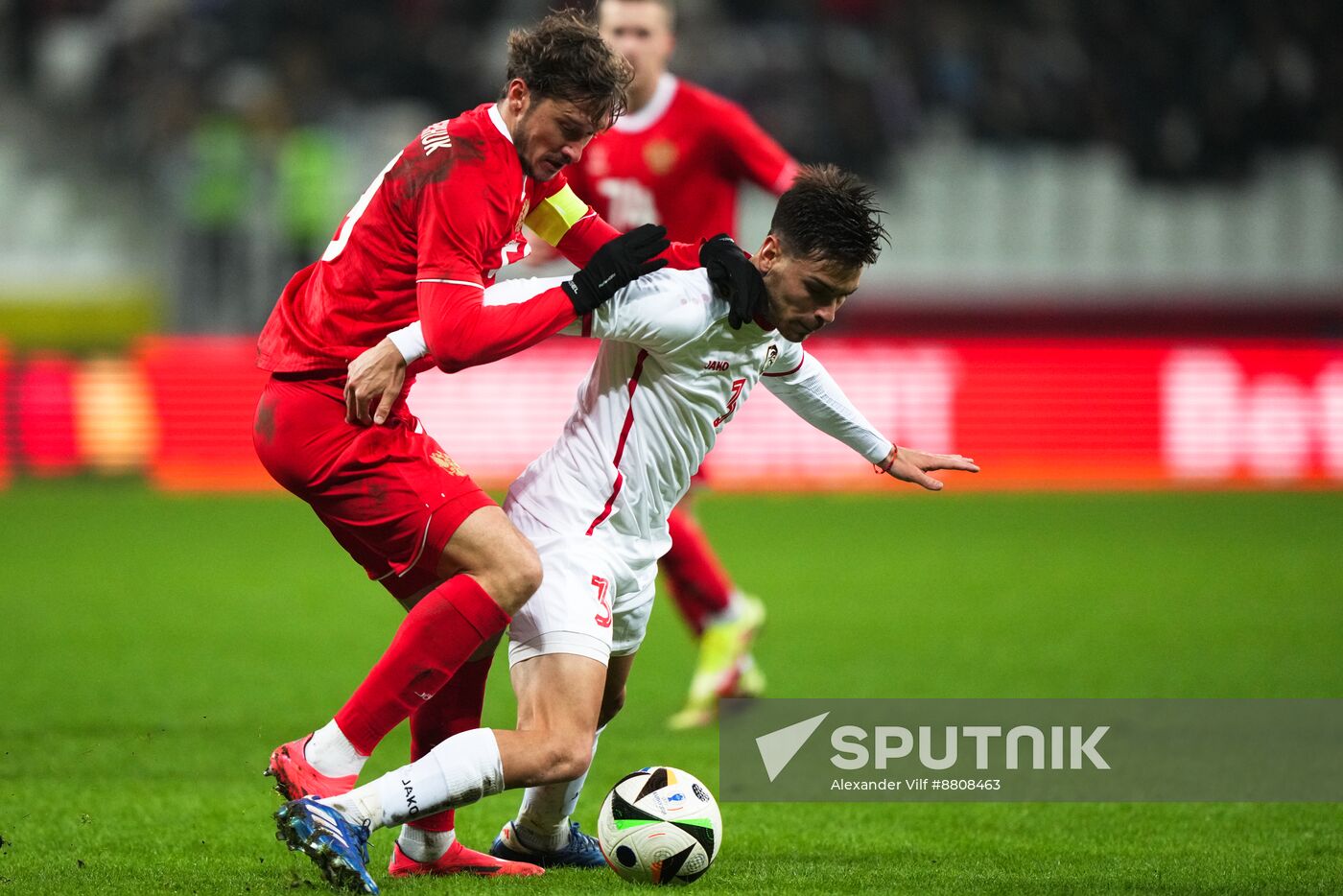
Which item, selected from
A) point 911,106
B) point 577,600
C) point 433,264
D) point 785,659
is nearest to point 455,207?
point 433,264

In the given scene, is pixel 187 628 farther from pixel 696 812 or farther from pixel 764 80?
pixel 764 80

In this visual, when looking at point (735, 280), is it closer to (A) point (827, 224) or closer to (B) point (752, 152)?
(A) point (827, 224)

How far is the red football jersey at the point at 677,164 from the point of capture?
21.5 feet

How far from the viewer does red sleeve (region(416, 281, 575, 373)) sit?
3785mm

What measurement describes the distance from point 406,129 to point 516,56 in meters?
13.5

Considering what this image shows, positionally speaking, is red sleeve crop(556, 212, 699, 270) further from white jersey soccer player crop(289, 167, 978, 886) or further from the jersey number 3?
the jersey number 3

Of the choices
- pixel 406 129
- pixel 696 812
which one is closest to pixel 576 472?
pixel 696 812

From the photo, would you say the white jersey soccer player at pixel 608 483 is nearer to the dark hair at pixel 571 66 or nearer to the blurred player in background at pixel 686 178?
the dark hair at pixel 571 66

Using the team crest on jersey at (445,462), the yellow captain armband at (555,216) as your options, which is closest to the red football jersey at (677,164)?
the yellow captain armband at (555,216)

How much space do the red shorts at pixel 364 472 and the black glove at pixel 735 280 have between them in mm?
800

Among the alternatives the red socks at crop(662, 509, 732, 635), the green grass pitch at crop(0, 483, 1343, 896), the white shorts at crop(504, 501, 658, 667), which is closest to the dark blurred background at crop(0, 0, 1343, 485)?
the green grass pitch at crop(0, 483, 1343, 896)

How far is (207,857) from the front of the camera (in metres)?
4.27

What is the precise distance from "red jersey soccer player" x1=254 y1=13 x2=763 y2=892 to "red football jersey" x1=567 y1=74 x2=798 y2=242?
7.88ft

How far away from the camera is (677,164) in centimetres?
659
